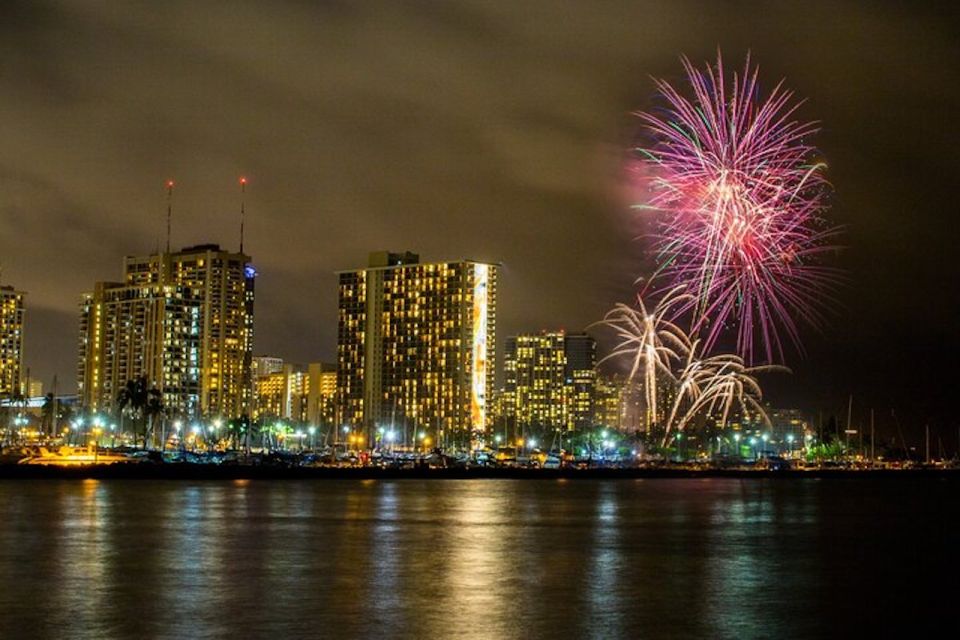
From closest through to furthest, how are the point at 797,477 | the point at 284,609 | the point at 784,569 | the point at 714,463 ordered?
the point at 284,609
the point at 784,569
the point at 797,477
the point at 714,463

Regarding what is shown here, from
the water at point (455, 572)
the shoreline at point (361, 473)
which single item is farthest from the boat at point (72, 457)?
the water at point (455, 572)

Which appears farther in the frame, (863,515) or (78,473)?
(78,473)

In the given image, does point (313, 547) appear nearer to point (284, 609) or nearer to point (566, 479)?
point (284, 609)

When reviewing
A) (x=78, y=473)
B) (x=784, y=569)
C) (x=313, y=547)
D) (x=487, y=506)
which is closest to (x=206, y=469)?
(x=78, y=473)

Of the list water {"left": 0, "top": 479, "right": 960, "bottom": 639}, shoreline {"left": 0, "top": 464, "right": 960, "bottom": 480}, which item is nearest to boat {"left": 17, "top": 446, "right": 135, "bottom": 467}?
shoreline {"left": 0, "top": 464, "right": 960, "bottom": 480}

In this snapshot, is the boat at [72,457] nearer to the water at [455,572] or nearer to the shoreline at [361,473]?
the shoreline at [361,473]

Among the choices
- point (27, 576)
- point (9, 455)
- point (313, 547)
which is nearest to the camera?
point (27, 576)

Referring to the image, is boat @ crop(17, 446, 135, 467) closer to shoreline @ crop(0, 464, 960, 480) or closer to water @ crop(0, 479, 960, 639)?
shoreline @ crop(0, 464, 960, 480)
